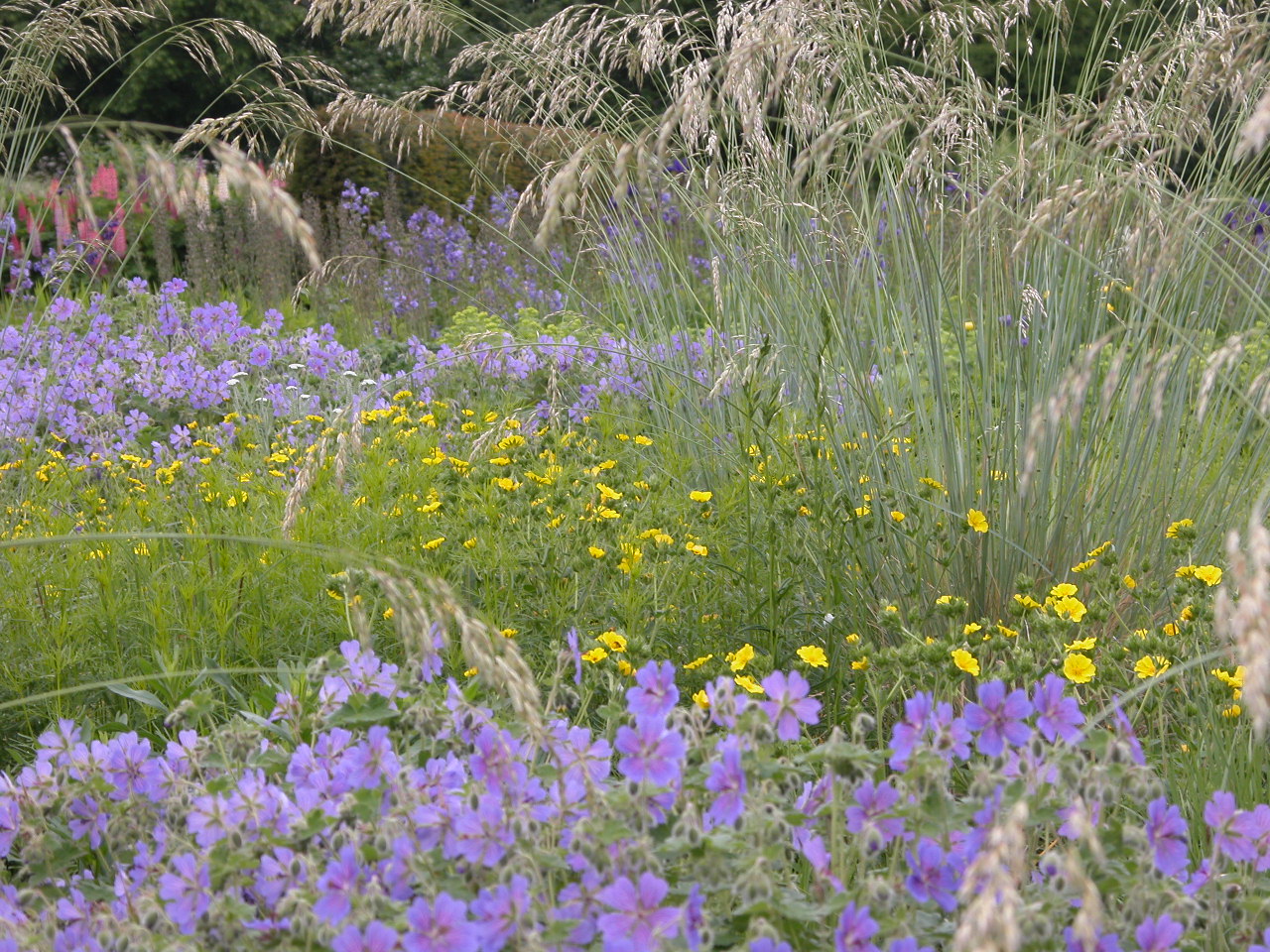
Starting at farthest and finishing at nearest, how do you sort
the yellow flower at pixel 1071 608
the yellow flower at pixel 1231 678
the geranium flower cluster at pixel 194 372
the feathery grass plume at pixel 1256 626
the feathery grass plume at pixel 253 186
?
1. the geranium flower cluster at pixel 194 372
2. the yellow flower at pixel 1071 608
3. the yellow flower at pixel 1231 678
4. the feathery grass plume at pixel 253 186
5. the feathery grass plume at pixel 1256 626

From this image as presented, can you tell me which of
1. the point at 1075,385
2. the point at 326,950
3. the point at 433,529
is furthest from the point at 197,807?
the point at 433,529

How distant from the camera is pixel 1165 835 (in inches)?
52.4

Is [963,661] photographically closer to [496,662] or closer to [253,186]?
[496,662]

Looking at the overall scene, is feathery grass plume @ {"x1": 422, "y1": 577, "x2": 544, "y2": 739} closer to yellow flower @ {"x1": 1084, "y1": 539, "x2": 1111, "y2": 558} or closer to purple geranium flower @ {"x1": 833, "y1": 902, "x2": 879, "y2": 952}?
purple geranium flower @ {"x1": 833, "y1": 902, "x2": 879, "y2": 952}

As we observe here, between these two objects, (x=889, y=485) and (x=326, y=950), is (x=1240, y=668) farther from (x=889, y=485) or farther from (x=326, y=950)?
(x=326, y=950)

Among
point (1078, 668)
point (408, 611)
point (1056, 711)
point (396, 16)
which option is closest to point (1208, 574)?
point (1078, 668)

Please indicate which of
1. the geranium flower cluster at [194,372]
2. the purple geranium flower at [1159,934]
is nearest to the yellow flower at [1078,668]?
the purple geranium flower at [1159,934]

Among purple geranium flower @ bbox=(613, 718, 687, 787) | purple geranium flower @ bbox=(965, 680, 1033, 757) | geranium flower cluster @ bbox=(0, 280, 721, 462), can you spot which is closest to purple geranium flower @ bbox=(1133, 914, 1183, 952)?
purple geranium flower @ bbox=(965, 680, 1033, 757)

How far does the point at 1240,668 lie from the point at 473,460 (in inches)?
64.9

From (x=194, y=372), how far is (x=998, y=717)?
3864 millimetres

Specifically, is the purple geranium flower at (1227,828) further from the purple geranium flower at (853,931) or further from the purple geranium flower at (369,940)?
the purple geranium flower at (369,940)

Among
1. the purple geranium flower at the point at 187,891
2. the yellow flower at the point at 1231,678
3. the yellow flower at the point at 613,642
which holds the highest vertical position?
the yellow flower at the point at 1231,678

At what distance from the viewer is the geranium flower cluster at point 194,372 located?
4.08m

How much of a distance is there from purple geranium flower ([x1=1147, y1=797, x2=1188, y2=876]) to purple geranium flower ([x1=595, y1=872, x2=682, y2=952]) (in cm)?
51
